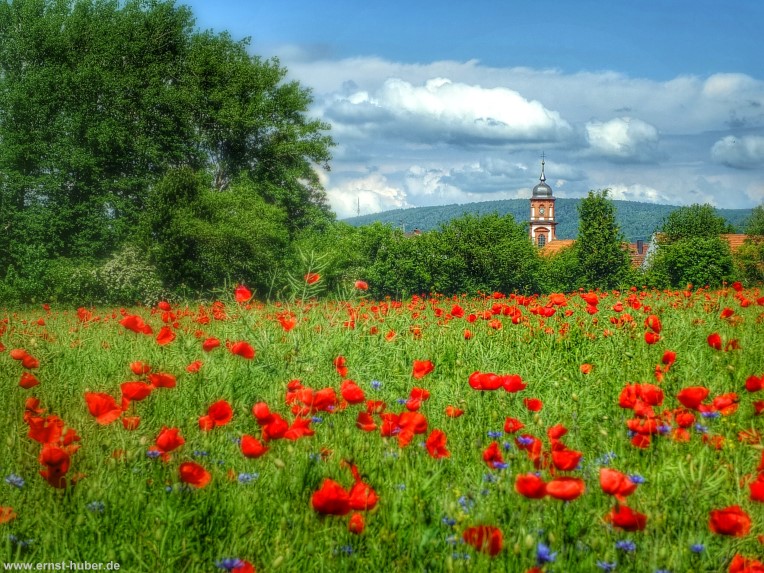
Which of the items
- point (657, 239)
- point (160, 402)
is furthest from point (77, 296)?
point (657, 239)

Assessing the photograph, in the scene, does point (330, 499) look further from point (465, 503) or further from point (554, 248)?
point (554, 248)

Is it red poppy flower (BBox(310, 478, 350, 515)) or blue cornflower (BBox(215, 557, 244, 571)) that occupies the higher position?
red poppy flower (BBox(310, 478, 350, 515))

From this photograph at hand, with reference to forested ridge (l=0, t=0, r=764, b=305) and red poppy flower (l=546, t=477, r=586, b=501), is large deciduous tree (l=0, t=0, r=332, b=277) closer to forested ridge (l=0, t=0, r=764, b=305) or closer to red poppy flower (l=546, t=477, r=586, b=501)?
forested ridge (l=0, t=0, r=764, b=305)

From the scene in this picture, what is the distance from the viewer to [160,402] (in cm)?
411

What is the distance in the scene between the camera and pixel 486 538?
2.11 metres

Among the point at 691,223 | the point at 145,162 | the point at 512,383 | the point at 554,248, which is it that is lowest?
the point at 554,248

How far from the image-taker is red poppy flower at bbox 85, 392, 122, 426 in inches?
99.3

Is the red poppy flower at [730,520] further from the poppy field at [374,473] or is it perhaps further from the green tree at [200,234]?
the green tree at [200,234]

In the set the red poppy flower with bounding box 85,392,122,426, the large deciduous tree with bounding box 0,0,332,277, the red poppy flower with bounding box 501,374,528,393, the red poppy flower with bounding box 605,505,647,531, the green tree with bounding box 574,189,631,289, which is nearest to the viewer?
the red poppy flower with bounding box 605,505,647,531

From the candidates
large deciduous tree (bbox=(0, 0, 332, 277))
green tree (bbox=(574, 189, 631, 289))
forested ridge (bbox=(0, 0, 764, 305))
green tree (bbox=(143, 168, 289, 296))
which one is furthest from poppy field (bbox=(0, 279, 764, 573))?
green tree (bbox=(574, 189, 631, 289))

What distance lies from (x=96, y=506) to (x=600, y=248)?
1882 inches

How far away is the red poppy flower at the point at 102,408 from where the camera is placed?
252 centimetres

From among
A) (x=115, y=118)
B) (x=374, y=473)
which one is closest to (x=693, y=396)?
(x=374, y=473)

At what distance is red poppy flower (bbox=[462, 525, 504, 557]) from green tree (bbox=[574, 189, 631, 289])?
4651cm
